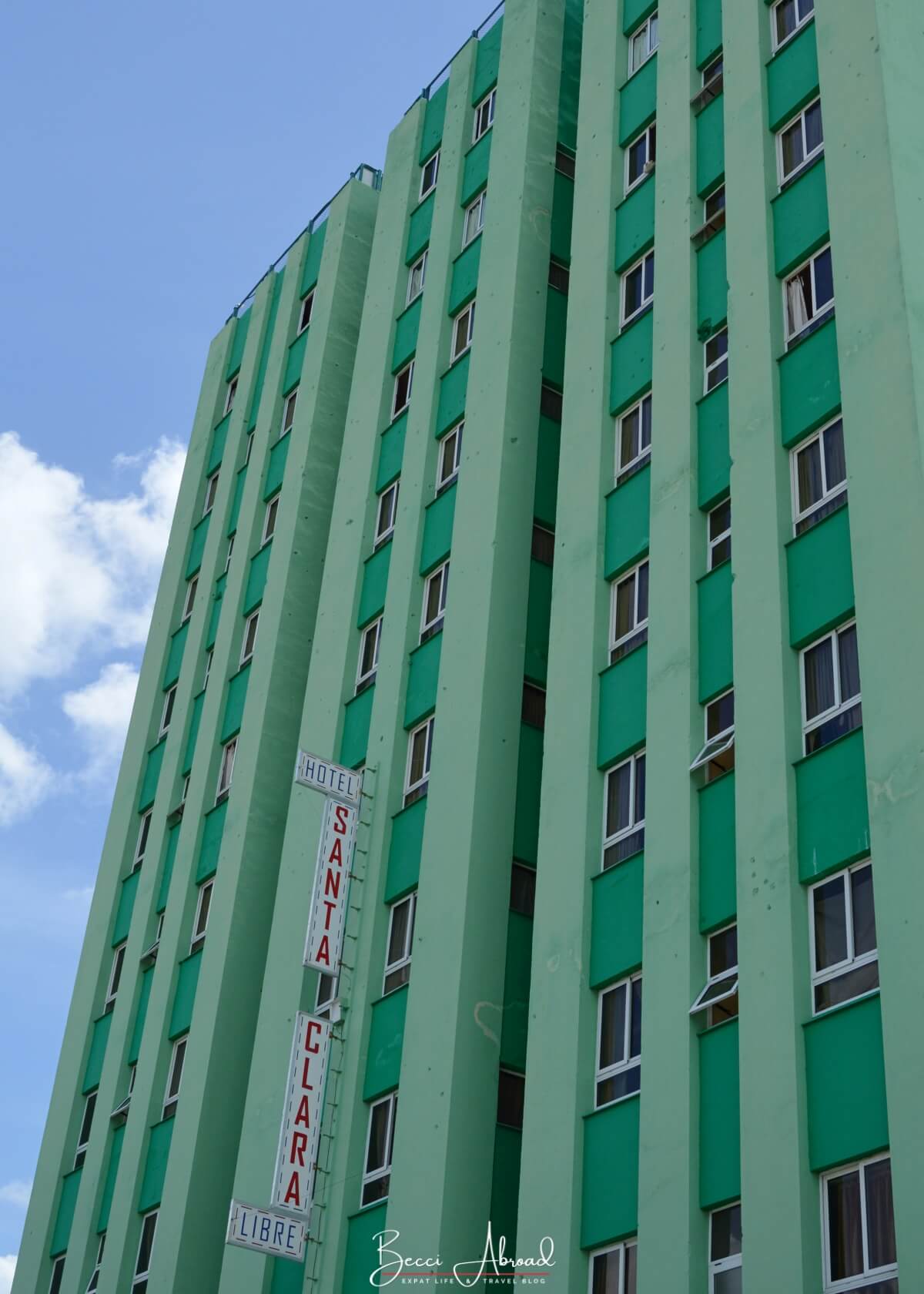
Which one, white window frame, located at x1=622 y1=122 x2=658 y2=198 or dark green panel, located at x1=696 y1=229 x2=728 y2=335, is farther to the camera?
white window frame, located at x1=622 y1=122 x2=658 y2=198

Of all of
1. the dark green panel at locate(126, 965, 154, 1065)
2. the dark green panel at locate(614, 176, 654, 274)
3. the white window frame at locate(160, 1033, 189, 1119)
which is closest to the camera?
the dark green panel at locate(614, 176, 654, 274)

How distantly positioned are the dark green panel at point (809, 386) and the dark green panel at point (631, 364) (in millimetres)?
4339

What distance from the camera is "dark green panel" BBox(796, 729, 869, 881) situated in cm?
2000

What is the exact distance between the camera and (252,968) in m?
33.2

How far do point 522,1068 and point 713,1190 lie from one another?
6253 mm

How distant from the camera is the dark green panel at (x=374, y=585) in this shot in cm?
3416

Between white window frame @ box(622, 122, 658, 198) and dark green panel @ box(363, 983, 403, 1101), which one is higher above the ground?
white window frame @ box(622, 122, 658, 198)

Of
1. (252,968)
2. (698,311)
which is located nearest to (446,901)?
(252,968)

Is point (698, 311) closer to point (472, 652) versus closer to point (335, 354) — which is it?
point (472, 652)

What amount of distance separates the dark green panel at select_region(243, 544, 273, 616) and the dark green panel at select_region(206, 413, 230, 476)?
6549mm

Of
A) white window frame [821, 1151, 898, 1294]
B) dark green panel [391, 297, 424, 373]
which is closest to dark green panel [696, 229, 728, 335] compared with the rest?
dark green panel [391, 297, 424, 373]

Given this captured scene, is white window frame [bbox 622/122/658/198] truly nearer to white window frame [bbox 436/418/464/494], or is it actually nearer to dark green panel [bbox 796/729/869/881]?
white window frame [bbox 436/418/464/494]

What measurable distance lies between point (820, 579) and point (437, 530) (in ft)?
39.0

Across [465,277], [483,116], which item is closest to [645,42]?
[465,277]
